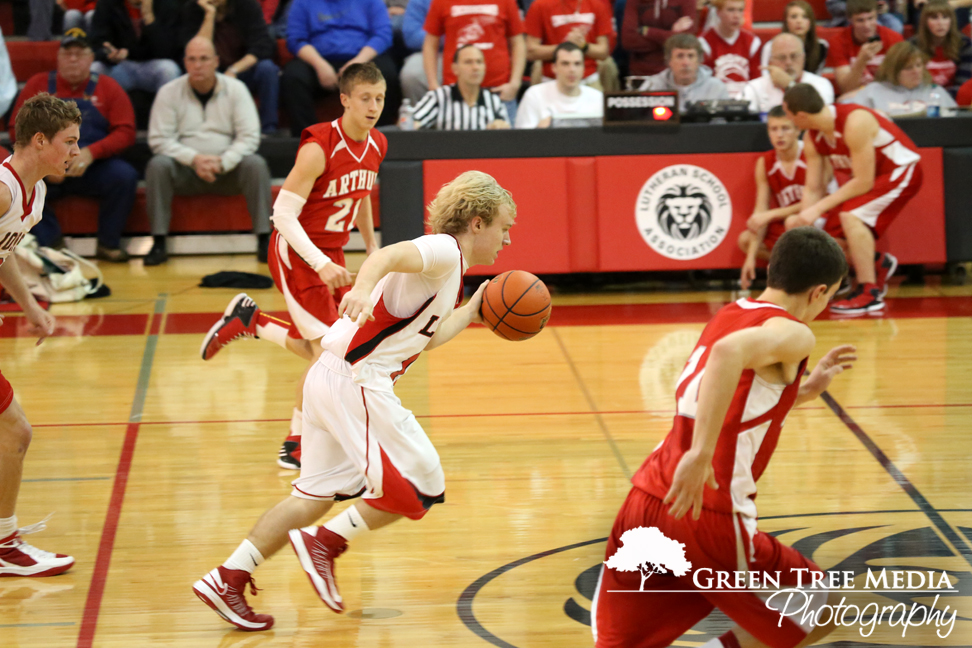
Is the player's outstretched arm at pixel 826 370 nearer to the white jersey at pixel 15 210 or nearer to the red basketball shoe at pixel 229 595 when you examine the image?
the red basketball shoe at pixel 229 595

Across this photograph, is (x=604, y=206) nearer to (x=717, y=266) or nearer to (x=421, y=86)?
(x=717, y=266)

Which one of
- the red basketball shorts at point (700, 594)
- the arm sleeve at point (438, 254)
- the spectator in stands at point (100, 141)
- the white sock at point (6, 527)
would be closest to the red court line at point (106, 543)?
the white sock at point (6, 527)

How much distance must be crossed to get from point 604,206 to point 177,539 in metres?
5.01

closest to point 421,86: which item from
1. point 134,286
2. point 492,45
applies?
point 492,45

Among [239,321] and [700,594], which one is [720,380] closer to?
[700,594]

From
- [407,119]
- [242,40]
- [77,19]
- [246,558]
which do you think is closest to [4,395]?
[246,558]

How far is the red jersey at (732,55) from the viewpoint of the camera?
10.0 m

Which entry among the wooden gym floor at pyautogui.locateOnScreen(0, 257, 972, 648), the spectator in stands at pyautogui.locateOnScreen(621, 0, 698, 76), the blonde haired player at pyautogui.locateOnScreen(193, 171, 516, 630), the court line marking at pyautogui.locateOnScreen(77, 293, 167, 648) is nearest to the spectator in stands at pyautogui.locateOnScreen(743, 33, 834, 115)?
the spectator in stands at pyautogui.locateOnScreen(621, 0, 698, 76)

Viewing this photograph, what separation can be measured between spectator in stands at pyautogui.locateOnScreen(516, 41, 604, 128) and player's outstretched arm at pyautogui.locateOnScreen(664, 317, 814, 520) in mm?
6546

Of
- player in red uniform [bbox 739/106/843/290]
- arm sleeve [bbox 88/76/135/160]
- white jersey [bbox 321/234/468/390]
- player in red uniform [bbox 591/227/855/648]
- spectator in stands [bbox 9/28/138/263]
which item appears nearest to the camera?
player in red uniform [bbox 591/227/855/648]

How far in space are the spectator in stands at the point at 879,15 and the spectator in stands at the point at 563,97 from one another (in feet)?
10.0

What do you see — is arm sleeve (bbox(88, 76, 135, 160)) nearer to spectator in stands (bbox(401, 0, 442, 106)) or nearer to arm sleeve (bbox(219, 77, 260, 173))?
arm sleeve (bbox(219, 77, 260, 173))

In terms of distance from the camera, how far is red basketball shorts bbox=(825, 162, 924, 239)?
786 cm

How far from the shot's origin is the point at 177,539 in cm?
409
